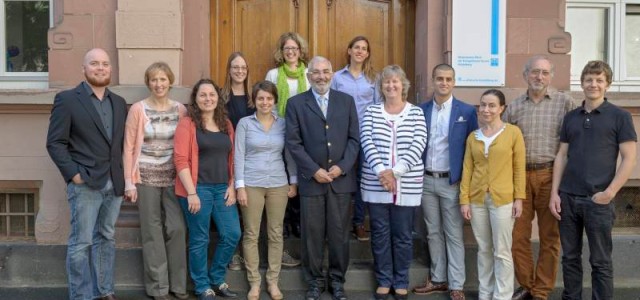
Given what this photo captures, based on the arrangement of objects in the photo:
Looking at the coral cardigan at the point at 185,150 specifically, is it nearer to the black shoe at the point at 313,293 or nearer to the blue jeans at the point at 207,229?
the blue jeans at the point at 207,229

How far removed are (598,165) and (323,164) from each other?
2111 millimetres

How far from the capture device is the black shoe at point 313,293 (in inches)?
215

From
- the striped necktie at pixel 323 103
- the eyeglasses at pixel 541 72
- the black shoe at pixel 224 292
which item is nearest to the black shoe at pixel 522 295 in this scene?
the eyeglasses at pixel 541 72

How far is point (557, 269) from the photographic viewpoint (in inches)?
232

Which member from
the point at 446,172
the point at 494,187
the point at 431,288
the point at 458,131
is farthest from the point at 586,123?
the point at 431,288

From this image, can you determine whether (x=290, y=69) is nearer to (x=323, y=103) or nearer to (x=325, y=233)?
(x=323, y=103)

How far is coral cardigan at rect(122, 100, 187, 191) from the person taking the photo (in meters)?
5.32

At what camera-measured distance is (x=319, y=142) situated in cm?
537

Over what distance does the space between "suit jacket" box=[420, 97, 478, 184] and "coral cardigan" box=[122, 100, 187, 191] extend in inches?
93.0

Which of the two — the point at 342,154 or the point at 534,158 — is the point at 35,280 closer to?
the point at 342,154

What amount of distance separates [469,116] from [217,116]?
6.91 feet

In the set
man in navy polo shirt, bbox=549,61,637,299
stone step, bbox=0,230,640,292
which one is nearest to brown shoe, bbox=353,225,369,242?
stone step, bbox=0,230,640,292

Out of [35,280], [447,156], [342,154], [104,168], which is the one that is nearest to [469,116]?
[447,156]

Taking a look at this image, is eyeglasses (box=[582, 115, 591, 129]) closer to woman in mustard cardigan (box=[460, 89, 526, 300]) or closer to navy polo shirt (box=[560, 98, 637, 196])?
navy polo shirt (box=[560, 98, 637, 196])
